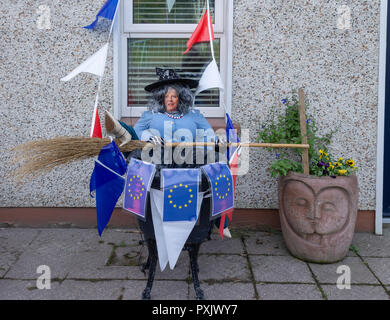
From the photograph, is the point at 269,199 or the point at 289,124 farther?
the point at 269,199

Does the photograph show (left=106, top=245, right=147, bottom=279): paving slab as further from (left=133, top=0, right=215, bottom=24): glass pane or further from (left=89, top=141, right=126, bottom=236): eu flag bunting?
(left=133, top=0, right=215, bottom=24): glass pane

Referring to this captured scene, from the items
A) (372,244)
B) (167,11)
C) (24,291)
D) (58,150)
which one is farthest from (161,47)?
(372,244)

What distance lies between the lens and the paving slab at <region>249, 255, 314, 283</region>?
11.9 ft

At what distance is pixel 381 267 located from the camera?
3842 mm

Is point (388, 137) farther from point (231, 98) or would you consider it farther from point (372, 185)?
point (231, 98)

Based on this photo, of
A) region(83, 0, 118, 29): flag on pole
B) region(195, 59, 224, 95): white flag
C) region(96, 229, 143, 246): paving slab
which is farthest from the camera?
region(96, 229, 143, 246): paving slab

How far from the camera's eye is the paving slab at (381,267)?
3641 millimetres

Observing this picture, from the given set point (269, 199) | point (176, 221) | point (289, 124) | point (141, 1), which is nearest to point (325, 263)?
point (269, 199)

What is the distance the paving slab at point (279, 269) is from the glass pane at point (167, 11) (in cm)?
241

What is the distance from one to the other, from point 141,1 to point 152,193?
238 cm

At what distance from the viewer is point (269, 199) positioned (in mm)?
4652

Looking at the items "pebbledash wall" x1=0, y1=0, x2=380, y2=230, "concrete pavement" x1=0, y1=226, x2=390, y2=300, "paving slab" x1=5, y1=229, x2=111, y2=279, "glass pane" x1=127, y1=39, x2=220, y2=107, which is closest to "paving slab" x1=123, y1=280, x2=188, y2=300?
"concrete pavement" x1=0, y1=226, x2=390, y2=300

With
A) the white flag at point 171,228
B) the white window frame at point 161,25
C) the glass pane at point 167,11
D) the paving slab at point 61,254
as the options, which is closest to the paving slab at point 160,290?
the white flag at point 171,228

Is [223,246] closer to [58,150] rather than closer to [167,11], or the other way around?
[58,150]
